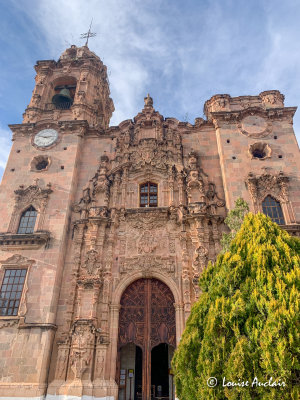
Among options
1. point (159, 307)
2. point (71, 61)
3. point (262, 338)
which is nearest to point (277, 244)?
point (262, 338)

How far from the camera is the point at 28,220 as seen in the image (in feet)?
60.2

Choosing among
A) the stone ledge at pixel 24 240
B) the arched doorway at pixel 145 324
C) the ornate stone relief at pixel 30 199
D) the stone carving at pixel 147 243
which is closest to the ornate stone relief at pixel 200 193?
the stone carving at pixel 147 243

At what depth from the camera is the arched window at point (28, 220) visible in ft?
59.1

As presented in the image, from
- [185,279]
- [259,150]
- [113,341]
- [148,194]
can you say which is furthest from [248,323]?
[259,150]

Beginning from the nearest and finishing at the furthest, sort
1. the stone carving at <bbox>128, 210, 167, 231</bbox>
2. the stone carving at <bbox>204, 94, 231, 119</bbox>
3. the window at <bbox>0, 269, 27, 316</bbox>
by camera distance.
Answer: the window at <bbox>0, 269, 27, 316</bbox>, the stone carving at <bbox>128, 210, 167, 231</bbox>, the stone carving at <bbox>204, 94, 231, 119</bbox>

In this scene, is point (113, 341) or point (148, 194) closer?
point (113, 341)

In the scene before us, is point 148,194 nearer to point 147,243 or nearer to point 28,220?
point 147,243

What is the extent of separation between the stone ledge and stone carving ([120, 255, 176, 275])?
4528 millimetres

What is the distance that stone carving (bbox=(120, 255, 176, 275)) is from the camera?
16.2 meters

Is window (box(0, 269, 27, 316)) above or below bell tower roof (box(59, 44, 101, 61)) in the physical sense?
below

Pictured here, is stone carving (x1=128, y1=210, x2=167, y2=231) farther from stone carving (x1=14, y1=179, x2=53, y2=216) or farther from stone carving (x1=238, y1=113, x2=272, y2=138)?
stone carving (x1=238, y1=113, x2=272, y2=138)

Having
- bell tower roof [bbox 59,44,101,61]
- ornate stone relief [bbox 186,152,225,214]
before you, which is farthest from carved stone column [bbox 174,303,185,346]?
bell tower roof [bbox 59,44,101,61]

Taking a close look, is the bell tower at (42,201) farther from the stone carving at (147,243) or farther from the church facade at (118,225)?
the stone carving at (147,243)

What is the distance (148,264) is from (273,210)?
7.65m
